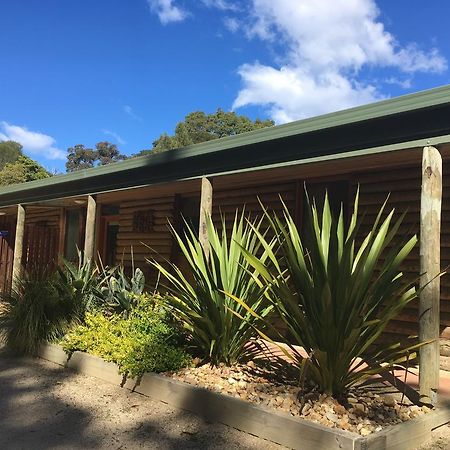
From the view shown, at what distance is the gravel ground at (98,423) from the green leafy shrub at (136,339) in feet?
1.02

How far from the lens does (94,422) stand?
13.4 feet

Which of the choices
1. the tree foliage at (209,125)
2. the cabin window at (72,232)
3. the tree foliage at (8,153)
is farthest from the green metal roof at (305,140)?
the tree foliage at (8,153)

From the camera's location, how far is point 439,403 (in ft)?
13.6

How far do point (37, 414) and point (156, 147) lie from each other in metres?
45.0

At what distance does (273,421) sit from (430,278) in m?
1.68

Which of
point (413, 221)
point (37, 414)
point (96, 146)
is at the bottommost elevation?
point (37, 414)

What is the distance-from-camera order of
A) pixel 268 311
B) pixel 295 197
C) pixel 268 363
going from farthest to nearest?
1. pixel 295 197
2. pixel 268 311
3. pixel 268 363

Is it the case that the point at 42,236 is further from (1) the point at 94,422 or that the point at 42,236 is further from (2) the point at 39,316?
(1) the point at 94,422

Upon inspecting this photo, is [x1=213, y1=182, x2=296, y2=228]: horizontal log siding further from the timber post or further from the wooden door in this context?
the wooden door

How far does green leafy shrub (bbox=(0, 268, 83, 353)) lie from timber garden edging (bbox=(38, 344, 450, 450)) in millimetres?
1677

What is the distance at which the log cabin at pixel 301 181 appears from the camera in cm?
411

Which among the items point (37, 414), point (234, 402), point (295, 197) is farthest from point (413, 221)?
point (37, 414)

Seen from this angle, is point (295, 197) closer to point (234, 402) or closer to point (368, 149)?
point (368, 149)

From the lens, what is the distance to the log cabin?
411 cm
